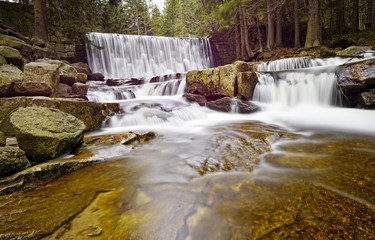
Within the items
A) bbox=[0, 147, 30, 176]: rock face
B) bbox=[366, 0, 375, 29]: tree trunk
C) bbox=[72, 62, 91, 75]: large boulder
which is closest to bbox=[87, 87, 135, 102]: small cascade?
bbox=[72, 62, 91, 75]: large boulder

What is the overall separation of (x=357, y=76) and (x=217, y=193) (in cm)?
629

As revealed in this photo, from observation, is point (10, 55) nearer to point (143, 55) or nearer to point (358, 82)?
point (358, 82)

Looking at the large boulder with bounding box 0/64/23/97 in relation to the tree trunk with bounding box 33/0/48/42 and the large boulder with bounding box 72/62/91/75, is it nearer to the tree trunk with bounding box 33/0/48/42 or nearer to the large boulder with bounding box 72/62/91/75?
the large boulder with bounding box 72/62/91/75

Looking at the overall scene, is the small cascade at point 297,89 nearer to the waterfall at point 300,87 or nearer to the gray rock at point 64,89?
the waterfall at point 300,87

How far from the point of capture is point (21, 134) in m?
2.48

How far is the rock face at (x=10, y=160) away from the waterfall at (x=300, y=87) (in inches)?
276

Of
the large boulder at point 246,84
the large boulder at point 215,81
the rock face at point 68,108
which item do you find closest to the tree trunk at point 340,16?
the large boulder at point 246,84

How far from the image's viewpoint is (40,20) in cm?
1058

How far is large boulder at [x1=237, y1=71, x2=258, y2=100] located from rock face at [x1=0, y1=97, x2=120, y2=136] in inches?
187

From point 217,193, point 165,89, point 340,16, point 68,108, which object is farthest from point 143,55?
point 217,193

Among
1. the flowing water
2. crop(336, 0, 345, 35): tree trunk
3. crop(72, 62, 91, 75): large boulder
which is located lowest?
the flowing water

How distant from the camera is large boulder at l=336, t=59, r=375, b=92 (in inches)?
200

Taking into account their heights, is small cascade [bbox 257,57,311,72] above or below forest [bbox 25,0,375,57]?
below

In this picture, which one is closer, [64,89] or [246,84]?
[64,89]
